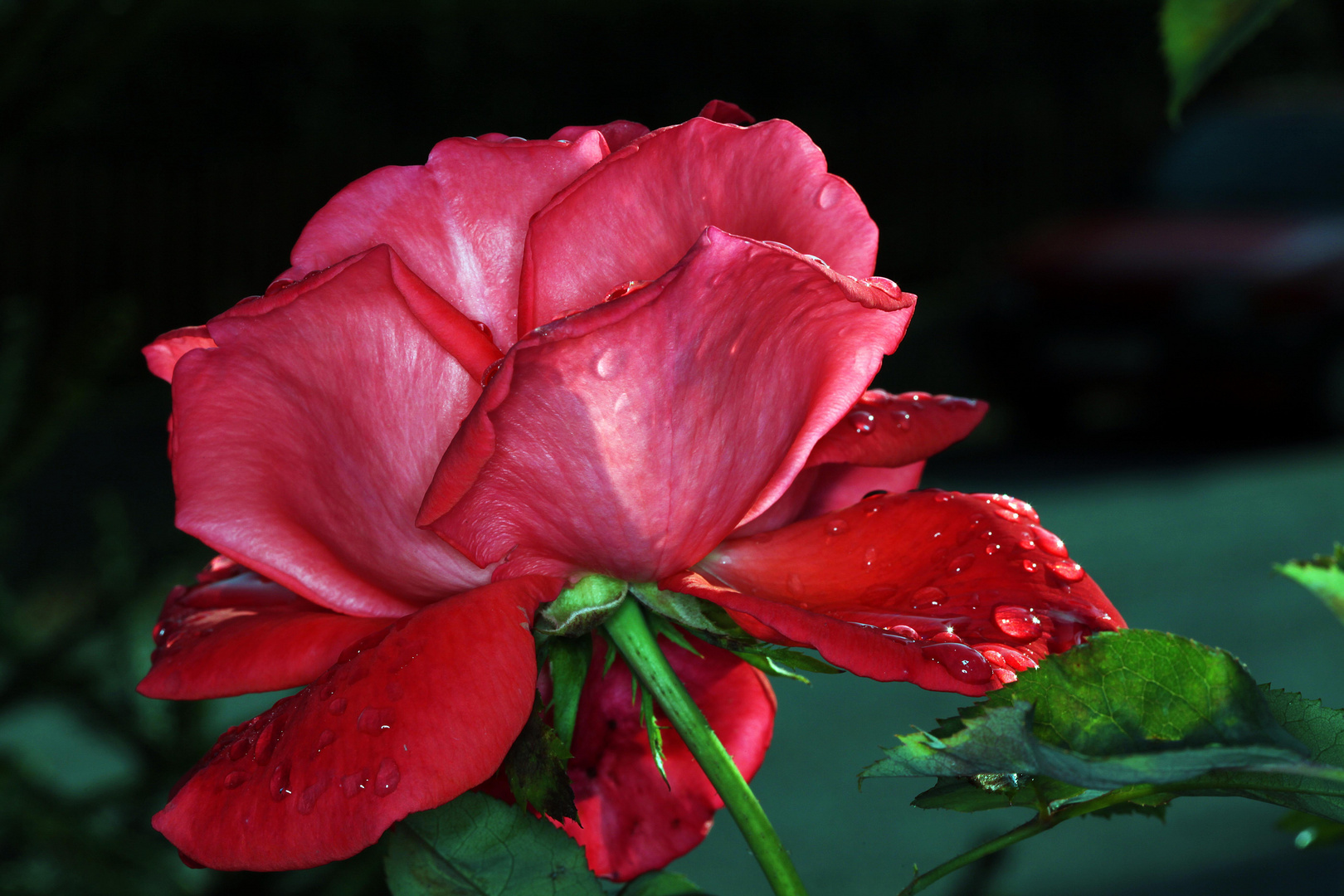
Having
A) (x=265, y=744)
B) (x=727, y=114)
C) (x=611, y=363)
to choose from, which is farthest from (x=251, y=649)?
(x=727, y=114)

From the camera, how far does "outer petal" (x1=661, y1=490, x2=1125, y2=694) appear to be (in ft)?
1.35

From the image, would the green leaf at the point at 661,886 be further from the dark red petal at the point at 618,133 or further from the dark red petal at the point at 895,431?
the dark red petal at the point at 618,133

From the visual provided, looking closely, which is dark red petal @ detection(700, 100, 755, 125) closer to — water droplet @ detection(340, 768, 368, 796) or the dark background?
water droplet @ detection(340, 768, 368, 796)

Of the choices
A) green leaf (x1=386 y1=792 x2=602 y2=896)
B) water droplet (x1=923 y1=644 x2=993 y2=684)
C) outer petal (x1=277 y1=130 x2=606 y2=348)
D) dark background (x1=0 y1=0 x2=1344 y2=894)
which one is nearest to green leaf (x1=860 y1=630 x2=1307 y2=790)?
water droplet (x1=923 y1=644 x2=993 y2=684)

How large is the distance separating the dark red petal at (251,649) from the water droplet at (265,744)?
17 millimetres

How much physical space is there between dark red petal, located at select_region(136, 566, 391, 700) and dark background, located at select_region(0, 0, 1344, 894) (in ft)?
2.49

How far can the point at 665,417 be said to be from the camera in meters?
0.45

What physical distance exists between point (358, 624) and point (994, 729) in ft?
0.73

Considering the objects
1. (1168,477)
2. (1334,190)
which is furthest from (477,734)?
(1334,190)

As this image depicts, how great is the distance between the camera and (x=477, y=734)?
40 cm

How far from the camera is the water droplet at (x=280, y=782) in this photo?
1.31ft

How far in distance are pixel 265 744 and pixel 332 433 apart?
0.35ft

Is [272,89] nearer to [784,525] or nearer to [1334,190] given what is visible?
[1334,190]

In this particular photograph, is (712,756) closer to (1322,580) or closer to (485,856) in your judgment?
(485,856)
